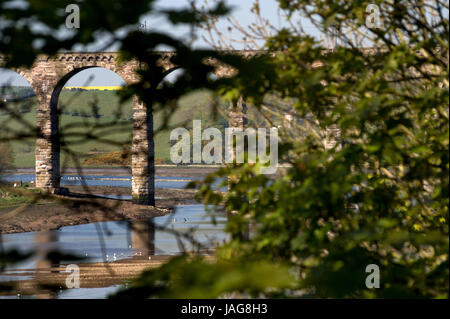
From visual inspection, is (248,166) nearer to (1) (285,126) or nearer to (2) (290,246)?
(2) (290,246)

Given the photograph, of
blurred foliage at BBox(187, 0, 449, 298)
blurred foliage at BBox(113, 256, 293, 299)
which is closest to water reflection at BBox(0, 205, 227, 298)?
blurred foliage at BBox(187, 0, 449, 298)

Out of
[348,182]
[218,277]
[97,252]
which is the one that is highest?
[348,182]

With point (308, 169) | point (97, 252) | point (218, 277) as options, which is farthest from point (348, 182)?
point (97, 252)

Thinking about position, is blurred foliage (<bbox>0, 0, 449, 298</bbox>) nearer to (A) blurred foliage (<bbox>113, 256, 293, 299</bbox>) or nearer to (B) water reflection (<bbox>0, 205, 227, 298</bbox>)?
(A) blurred foliage (<bbox>113, 256, 293, 299</bbox>)

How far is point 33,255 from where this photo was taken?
242 centimetres

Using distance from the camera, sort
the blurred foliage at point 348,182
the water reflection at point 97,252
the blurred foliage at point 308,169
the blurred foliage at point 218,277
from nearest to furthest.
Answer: the blurred foliage at point 218,277 < the blurred foliage at point 308,169 < the blurred foliage at point 348,182 < the water reflection at point 97,252

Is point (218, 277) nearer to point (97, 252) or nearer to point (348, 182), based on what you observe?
point (348, 182)

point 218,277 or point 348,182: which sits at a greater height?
point 348,182

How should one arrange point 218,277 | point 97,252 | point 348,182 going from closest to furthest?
point 218,277 < point 348,182 < point 97,252

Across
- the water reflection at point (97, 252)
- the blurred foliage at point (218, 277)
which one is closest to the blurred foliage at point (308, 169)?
the blurred foliage at point (218, 277)

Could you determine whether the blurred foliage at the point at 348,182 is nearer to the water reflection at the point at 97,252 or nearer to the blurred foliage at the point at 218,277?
the blurred foliage at the point at 218,277

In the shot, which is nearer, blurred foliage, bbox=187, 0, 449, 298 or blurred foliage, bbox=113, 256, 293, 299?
blurred foliage, bbox=113, 256, 293, 299
